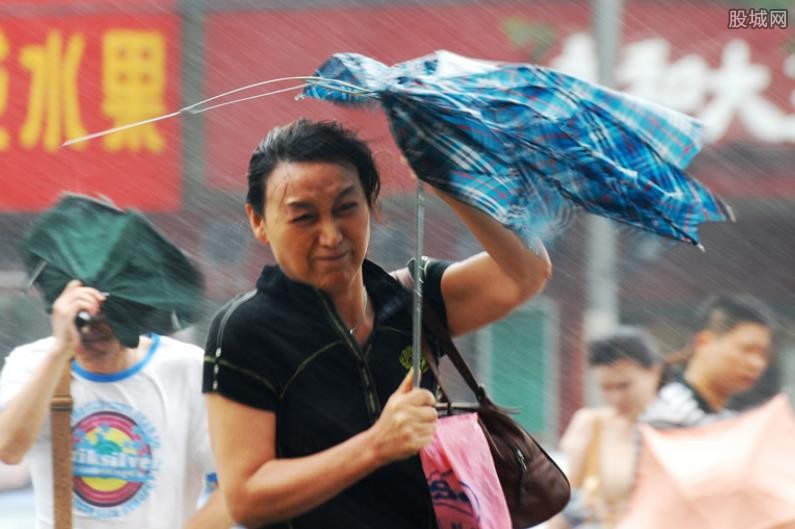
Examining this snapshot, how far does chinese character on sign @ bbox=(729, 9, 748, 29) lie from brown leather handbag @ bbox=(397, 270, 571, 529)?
7171 mm

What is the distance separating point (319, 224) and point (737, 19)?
7529mm

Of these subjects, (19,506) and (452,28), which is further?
(452,28)

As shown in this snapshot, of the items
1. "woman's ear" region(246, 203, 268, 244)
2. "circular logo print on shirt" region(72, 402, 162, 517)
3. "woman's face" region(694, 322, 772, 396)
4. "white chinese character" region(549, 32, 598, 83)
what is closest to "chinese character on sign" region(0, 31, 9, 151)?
"white chinese character" region(549, 32, 598, 83)

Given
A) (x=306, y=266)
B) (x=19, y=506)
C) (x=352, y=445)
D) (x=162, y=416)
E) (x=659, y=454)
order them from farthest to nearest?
(x=19, y=506), (x=659, y=454), (x=162, y=416), (x=306, y=266), (x=352, y=445)

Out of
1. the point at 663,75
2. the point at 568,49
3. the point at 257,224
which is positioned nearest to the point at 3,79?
the point at 568,49

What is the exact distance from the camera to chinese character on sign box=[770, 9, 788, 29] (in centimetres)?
952

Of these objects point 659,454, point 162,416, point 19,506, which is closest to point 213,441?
point 162,416

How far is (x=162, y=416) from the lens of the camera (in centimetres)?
368

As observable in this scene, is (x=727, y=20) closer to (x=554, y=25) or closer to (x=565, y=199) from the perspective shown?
(x=554, y=25)

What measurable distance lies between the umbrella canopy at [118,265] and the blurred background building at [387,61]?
553cm

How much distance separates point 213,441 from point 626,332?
9.76 ft

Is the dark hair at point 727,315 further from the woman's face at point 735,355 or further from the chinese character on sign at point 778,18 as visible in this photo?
the chinese character on sign at point 778,18

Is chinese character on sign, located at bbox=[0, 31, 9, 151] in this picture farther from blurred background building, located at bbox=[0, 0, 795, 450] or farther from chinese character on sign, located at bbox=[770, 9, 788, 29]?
chinese character on sign, located at bbox=[770, 9, 788, 29]

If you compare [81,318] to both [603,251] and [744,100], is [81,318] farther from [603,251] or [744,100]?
[744,100]
